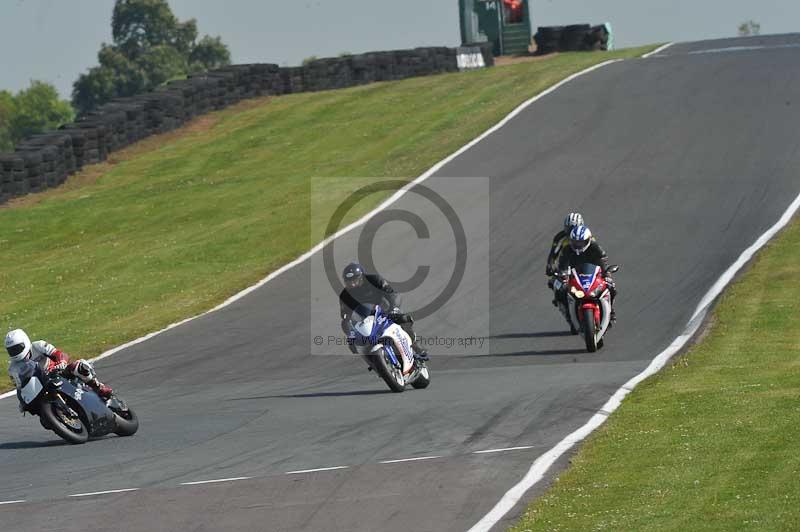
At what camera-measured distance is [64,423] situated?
1411cm

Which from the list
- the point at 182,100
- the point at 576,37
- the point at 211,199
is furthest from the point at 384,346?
the point at 576,37

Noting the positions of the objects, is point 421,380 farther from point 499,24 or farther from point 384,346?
point 499,24

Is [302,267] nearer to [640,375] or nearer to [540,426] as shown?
[640,375]

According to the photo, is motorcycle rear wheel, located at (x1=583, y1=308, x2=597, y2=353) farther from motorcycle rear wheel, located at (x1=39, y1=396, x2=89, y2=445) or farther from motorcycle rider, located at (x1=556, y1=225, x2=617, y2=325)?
motorcycle rear wheel, located at (x1=39, y1=396, x2=89, y2=445)

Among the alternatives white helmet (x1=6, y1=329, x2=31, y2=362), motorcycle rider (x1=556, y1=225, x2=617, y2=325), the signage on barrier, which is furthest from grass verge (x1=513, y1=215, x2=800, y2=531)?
the signage on barrier

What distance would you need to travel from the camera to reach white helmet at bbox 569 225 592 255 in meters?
19.3

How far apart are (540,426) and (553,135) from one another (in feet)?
70.3

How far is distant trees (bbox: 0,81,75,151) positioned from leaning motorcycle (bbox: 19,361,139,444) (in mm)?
136798

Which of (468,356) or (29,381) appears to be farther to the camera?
(468,356)

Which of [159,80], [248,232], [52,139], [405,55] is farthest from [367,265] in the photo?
[159,80]

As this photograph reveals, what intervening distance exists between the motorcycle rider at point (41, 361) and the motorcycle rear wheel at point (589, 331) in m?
6.89

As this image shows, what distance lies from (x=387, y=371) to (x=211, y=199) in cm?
1992

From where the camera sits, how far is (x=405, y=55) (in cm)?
4956

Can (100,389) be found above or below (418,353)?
above
